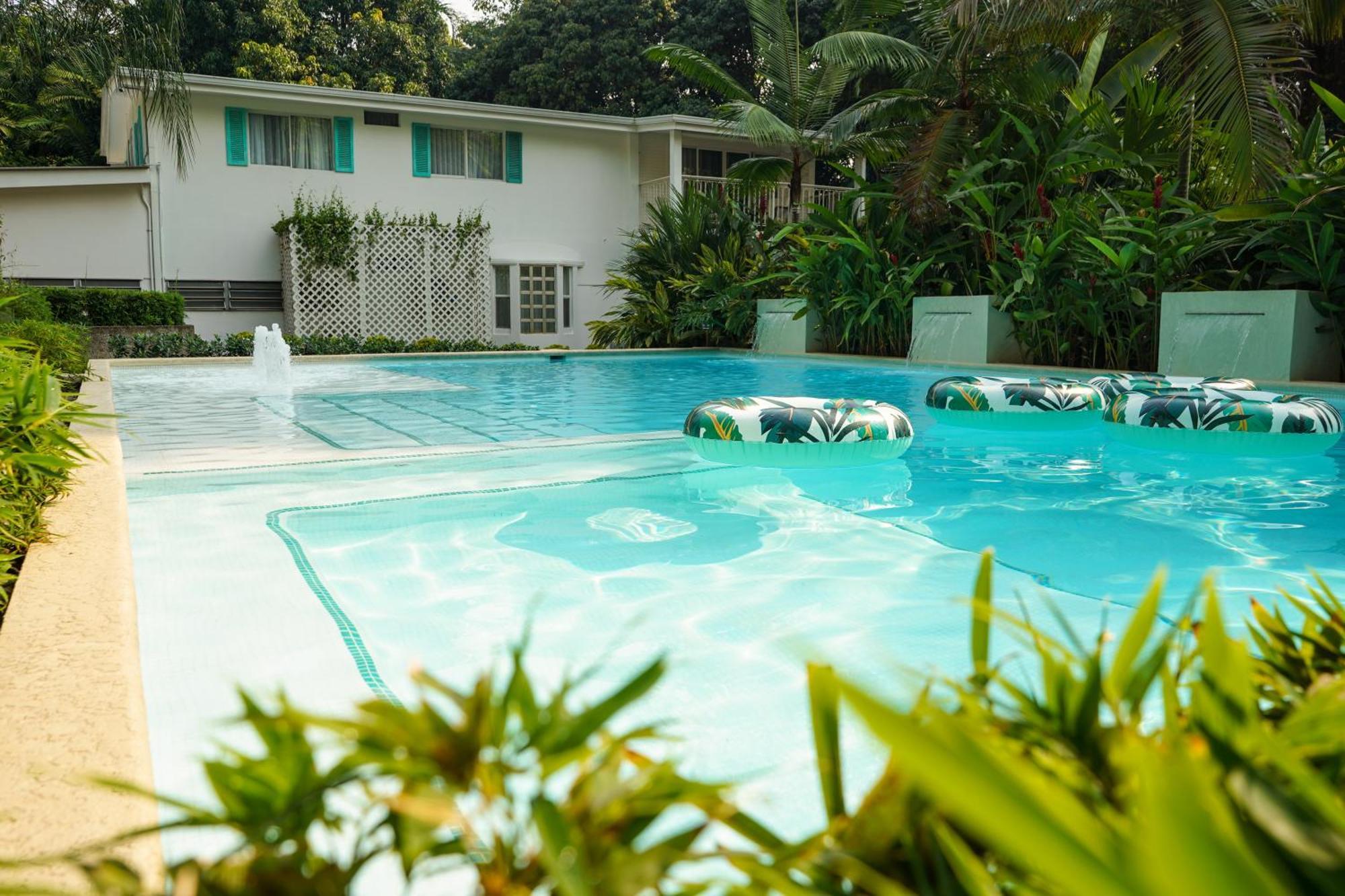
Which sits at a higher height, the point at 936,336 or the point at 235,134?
the point at 235,134

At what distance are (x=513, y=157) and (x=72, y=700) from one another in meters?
20.3

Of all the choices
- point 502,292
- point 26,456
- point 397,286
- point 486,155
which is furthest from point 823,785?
point 486,155

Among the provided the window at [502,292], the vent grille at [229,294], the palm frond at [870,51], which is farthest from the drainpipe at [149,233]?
the palm frond at [870,51]

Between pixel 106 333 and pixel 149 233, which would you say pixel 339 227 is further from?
pixel 106 333

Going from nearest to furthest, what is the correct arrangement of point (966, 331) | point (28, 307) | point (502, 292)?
point (28, 307), point (966, 331), point (502, 292)

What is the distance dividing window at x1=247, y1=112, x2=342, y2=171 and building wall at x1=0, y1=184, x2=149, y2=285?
212 cm

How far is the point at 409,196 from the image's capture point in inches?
792

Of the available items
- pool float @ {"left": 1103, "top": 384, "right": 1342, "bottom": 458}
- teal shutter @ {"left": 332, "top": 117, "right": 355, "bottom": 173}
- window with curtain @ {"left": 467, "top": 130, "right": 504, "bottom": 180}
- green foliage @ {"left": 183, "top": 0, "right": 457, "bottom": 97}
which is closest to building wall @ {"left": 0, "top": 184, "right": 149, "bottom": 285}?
teal shutter @ {"left": 332, "top": 117, "right": 355, "bottom": 173}

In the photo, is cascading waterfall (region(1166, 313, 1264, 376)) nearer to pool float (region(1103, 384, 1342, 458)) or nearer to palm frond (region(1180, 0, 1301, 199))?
palm frond (region(1180, 0, 1301, 199))

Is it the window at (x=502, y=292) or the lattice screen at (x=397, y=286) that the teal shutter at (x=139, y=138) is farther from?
the window at (x=502, y=292)

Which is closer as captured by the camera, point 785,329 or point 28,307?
point 28,307

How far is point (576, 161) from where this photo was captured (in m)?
21.8

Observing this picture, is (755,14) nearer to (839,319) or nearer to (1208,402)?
(839,319)

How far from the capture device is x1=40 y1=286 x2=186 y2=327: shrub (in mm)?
15727
